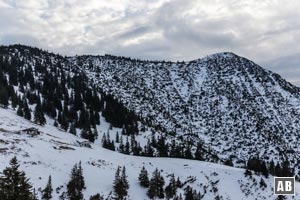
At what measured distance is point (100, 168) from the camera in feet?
314

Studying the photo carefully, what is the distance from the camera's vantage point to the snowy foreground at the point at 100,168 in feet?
272

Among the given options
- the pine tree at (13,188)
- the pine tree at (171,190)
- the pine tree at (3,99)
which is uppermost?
the pine tree at (3,99)

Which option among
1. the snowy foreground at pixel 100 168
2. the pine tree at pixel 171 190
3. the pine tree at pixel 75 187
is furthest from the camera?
the pine tree at pixel 171 190

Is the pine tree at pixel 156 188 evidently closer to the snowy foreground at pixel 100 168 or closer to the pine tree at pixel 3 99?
the snowy foreground at pixel 100 168

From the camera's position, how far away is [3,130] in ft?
344

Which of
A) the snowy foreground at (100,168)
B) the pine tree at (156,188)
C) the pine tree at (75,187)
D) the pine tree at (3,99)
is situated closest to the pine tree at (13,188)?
the pine tree at (75,187)

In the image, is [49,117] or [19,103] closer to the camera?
[19,103]

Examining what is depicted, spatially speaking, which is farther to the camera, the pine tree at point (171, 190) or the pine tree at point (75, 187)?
the pine tree at point (171, 190)

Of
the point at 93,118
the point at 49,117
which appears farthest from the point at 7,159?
the point at 93,118

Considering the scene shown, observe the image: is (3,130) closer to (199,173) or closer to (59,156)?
(59,156)

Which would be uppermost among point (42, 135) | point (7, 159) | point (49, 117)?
point (49, 117)

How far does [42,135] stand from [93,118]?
279 feet

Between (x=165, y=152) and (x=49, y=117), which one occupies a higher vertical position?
(x=49, y=117)

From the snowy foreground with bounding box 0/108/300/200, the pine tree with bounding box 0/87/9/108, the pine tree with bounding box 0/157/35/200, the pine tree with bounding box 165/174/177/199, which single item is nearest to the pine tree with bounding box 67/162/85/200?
the snowy foreground with bounding box 0/108/300/200
